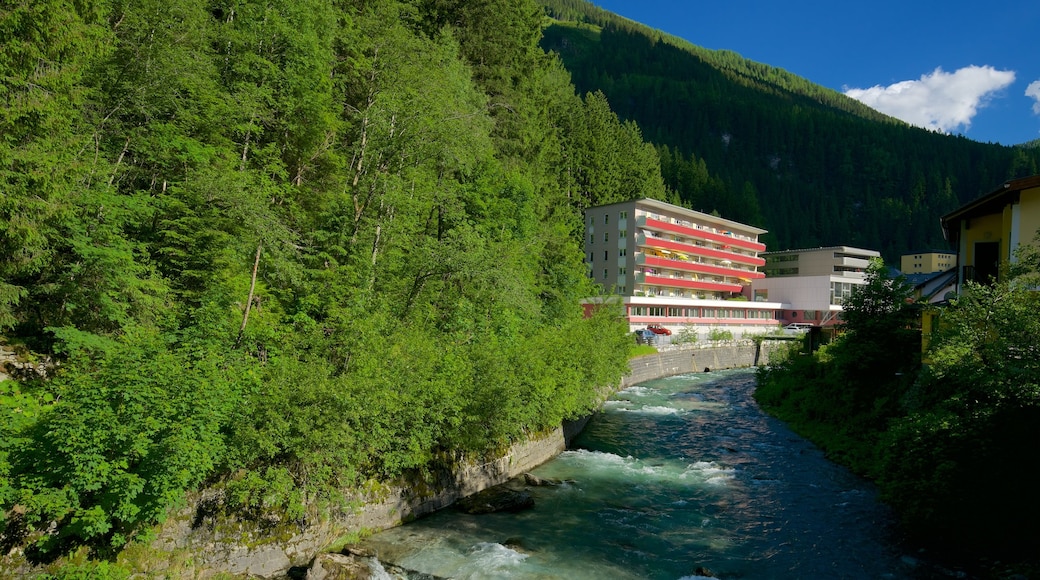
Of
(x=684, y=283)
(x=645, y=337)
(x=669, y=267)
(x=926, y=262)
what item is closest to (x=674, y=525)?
(x=645, y=337)

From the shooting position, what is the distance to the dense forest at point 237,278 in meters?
10.8

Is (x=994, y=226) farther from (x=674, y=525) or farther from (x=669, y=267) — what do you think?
(x=669, y=267)

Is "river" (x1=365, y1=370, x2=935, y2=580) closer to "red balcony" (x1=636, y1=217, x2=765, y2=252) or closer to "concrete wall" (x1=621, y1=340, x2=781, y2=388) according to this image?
"concrete wall" (x1=621, y1=340, x2=781, y2=388)

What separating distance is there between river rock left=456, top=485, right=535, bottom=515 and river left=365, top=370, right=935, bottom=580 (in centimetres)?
30

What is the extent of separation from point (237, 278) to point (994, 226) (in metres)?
29.2

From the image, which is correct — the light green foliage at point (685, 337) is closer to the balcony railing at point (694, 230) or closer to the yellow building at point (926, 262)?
the balcony railing at point (694, 230)

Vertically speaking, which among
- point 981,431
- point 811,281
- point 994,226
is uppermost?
point 811,281

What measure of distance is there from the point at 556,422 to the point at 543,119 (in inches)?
1671

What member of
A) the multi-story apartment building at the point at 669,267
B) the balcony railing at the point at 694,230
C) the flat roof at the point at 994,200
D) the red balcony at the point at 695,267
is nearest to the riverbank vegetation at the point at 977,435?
the flat roof at the point at 994,200

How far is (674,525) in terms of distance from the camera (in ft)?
57.0

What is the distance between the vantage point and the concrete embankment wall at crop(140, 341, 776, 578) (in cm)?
1202

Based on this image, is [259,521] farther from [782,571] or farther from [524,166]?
[524,166]

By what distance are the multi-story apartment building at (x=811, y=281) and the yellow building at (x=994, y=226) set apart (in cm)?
6162

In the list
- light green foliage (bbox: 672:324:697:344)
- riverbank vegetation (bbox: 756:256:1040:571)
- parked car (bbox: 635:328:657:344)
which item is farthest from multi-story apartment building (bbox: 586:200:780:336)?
riverbank vegetation (bbox: 756:256:1040:571)
